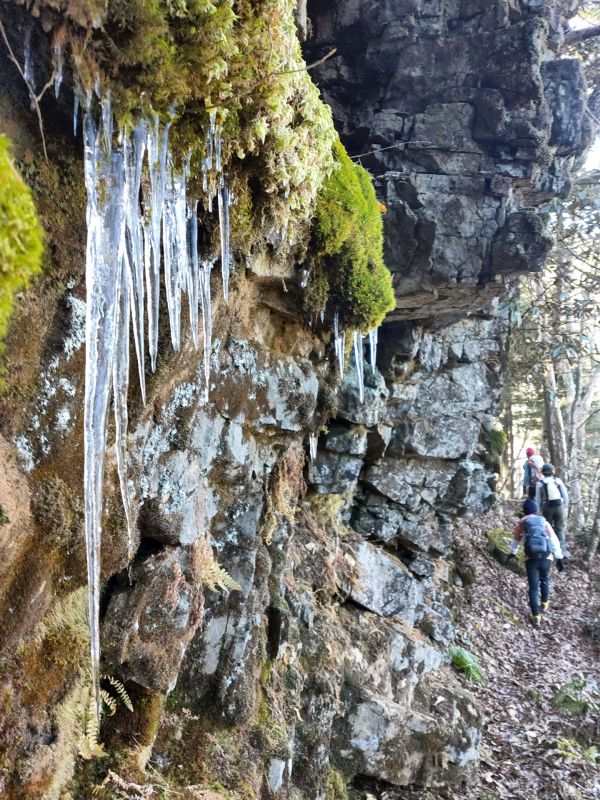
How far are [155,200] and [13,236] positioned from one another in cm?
153

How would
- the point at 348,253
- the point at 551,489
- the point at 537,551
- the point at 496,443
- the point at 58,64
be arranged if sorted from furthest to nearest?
the point at 551,489, the point at 496,443, the point at 537,551, the point at 348,253, the point at 58,64

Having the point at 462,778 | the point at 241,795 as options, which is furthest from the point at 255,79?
the point at 462,778

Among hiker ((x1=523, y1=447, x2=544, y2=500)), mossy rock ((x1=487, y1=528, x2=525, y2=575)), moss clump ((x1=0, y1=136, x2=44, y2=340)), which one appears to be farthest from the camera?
mossy rock ((x1=487, y1=528, x2=525, y2=575))

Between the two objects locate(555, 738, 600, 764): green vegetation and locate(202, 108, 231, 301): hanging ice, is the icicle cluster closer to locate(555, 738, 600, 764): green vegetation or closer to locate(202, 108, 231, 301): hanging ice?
locate(202, 108, 231, 301): hanging ice

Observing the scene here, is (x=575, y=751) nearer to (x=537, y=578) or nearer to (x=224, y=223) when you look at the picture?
(x=537, y=578)

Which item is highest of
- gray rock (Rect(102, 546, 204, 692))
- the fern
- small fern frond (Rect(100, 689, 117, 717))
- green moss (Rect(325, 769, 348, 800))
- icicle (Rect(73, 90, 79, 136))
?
icicle (Rect(73, 90, 79, 136))

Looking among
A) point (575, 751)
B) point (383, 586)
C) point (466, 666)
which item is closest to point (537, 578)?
point (466, 666)

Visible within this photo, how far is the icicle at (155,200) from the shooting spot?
8.86 ft

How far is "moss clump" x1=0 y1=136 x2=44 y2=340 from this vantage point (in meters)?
1.41

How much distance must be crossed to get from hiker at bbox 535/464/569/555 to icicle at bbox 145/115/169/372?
33.2 ft

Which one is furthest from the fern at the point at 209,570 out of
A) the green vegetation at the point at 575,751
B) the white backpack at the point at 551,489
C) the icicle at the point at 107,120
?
the white backpack at the point at 551,489

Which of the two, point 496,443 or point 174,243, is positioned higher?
point 496,443

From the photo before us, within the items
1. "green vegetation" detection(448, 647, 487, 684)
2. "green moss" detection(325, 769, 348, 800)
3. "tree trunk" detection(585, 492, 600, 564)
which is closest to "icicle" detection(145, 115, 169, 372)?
"green moss" detection(325, 769, 348, 800)

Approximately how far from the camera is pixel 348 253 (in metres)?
5.22
